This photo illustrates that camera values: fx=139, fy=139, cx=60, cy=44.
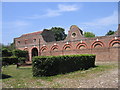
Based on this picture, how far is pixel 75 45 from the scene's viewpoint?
28.5 metres

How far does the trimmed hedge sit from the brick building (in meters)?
9.07

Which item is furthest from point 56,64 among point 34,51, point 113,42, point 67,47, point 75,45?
point 34,51

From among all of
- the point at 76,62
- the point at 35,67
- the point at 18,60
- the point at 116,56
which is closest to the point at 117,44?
the point at 116,56

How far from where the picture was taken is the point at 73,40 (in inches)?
1132

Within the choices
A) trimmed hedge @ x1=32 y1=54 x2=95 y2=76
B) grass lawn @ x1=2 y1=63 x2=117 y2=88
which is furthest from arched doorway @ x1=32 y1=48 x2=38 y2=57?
grass lawn @ x1=2 y1=63 x2=117 y2=88

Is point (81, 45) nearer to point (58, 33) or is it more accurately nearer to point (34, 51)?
point (34, 51)

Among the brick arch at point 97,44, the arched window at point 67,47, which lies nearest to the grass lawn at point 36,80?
the brick arch at point 97,44

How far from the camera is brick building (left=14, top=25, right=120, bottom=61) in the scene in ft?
78.9

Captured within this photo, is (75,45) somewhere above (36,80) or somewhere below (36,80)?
above

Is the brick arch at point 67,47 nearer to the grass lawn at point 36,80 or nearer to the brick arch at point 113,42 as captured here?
the brick arch at point 113,42

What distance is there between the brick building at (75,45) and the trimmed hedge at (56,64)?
29.8 feet

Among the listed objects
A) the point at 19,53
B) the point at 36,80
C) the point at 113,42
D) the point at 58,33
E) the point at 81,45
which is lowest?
the point at 36,80

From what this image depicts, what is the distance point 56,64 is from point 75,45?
625 inches

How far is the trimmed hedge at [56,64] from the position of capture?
12.1 metres
